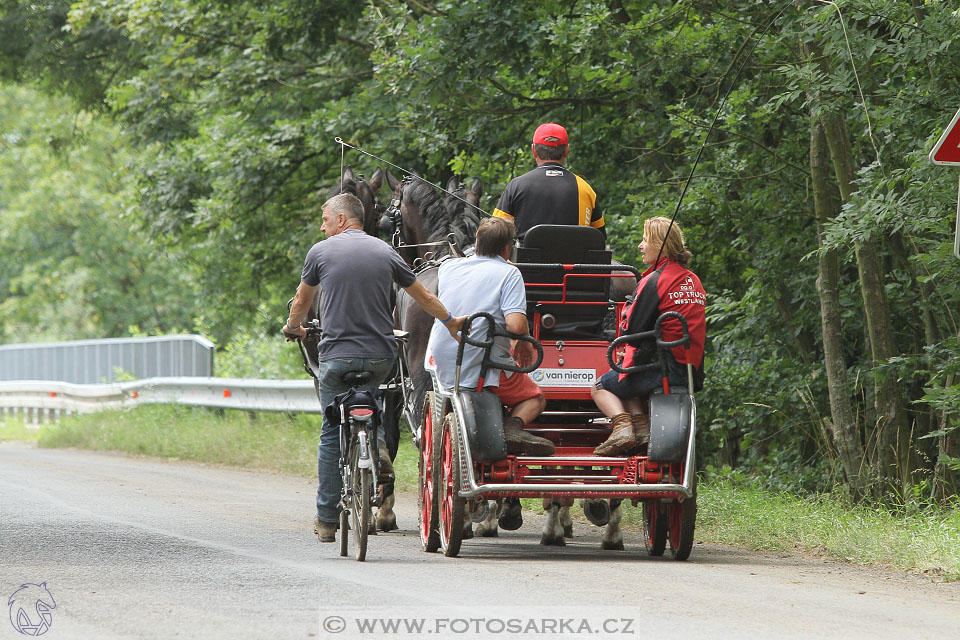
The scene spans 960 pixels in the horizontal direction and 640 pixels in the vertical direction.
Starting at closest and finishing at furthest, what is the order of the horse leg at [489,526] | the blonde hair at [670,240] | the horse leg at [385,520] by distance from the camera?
1. the blonde hair at [670,240]
2. the horse leg at [489,526]
3. the horse leg at [385,520]

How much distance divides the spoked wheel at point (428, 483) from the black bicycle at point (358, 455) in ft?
1.63

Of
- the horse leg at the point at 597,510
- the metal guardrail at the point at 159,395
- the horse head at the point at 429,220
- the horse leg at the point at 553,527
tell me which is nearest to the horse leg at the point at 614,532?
the horse leg at the point at 553,527

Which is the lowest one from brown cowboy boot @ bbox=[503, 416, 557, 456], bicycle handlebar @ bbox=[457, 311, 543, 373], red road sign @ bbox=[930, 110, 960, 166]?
brown cowboy boot @ bbox=[503, 416, 557, 456]

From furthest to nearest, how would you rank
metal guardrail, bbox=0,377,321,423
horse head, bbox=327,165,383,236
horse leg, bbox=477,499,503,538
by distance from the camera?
metal guardrail, bbox=0,377,321,423, horse head, bbox=327,165,383,236, horse leg, bbox=477,499,503,538

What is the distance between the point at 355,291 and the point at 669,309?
1.95 meters

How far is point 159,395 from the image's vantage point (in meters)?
21.1

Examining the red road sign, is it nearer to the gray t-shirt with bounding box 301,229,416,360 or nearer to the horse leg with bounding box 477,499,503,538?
the gray t-shirt with bounding box 301,229,416,360

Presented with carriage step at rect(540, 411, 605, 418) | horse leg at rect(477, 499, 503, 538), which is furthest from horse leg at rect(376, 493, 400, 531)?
carriage step at rect(540, 411, 605, 418)

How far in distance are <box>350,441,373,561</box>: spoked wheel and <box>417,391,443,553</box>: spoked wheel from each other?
0.61m

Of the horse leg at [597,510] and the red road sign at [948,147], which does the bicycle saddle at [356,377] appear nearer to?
the horse leg at [597,510]

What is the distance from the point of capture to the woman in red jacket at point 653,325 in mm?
8555

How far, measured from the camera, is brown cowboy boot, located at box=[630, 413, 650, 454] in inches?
336

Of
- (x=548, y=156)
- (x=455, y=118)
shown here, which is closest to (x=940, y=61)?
(x=548, y=156)

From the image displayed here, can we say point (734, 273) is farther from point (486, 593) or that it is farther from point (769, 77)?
point (486, 593)
